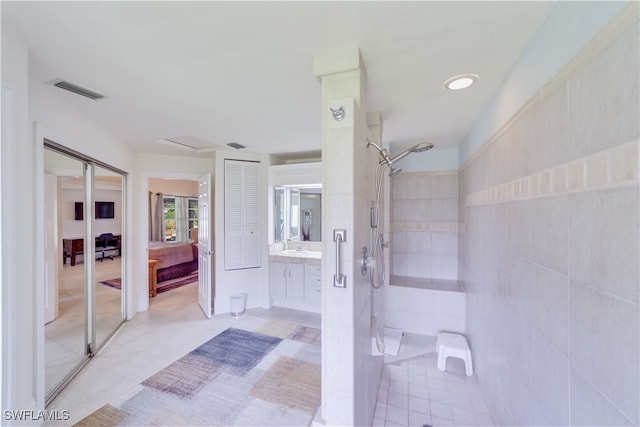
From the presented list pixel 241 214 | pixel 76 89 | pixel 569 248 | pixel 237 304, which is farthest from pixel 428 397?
pixel 76 89

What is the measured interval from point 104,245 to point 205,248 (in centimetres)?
113

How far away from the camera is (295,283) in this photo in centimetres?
379

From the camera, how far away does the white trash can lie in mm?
3543

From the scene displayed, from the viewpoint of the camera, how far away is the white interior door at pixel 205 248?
11.5 feet

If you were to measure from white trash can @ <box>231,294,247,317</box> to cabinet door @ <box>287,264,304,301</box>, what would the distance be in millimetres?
679

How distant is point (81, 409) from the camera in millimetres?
1865

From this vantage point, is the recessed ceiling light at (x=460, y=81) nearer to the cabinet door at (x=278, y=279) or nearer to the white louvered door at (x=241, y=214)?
the white louvered door at (x=241, y=214)

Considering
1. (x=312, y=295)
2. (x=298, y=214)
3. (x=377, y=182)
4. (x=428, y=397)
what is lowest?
(x=428, y=397)

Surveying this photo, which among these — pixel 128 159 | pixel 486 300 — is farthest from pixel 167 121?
pixel 486 300

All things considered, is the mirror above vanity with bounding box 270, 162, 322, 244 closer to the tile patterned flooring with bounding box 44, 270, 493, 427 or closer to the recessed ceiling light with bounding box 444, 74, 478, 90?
the tile patterned flooring with bounding box 44, 270, 493, 427

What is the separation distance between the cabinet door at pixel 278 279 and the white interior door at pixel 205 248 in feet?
2.88

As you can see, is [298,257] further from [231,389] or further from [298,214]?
[231,389]

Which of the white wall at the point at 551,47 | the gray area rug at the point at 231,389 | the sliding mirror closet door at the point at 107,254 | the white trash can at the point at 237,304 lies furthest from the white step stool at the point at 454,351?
the sliding mirror closet door at the point at 107,254

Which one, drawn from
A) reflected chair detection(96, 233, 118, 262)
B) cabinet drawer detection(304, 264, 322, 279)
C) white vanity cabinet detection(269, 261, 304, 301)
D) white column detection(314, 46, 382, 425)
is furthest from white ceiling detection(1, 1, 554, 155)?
white vanity cabinet detection(269, 261, 304, 301)
